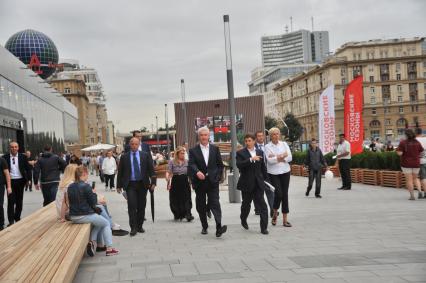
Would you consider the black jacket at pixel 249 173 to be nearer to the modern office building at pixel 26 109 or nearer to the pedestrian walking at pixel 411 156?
the pedestrian walking at pixel 411 156

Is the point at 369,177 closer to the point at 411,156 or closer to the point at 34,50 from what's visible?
the point at 411,156

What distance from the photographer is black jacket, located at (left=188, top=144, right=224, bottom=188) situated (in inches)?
365

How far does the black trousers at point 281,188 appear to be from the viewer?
32.6 feet

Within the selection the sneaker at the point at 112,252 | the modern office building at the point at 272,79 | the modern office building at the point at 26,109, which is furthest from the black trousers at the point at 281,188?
the modern office building at the point at 272,79

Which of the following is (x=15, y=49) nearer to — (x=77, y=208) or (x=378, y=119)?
(x=77, y=208)

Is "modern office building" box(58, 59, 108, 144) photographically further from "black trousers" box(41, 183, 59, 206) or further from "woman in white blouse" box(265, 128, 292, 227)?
"woman in white blouse" box(265, 128, 292, 227)

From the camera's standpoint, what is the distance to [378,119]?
114938 millimetres

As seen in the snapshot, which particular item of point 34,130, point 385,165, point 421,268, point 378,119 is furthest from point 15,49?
point 378,119

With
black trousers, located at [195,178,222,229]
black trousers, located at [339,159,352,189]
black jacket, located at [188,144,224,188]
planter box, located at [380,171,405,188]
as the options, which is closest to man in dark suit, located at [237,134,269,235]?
black jacket, located at [188,144,224,188]

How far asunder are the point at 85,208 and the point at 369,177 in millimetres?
14176

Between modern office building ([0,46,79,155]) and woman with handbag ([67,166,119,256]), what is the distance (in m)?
22.9

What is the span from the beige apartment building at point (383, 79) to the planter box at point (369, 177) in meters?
92.9

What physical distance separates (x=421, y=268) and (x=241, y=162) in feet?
13.1

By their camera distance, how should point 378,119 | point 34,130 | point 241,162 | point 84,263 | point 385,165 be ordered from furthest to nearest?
point 378,119 → point 34,130 → point 385,165 → point 241,162 → point 84,263
